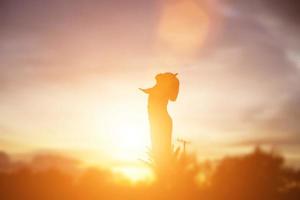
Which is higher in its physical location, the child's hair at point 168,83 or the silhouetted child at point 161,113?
the child's hair at point 168,83

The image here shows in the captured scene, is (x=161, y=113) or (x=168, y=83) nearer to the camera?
(x=161, y=113)

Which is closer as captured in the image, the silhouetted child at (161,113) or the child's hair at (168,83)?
the silhouetted child at (161,113)

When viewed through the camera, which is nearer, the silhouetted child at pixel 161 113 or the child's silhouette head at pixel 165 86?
the silhouetted child at pixel 161 113

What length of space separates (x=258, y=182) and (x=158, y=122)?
28.9 m

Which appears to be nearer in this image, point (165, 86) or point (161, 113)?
point (161, 113)

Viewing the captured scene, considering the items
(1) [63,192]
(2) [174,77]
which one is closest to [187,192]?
(2) [174,77]

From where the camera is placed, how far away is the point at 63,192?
4388 cm

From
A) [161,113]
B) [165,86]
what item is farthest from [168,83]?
[161,113]

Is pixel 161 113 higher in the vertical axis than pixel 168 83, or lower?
lower

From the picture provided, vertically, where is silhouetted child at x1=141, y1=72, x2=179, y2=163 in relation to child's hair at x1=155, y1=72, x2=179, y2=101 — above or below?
below

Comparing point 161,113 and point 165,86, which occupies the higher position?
point 165,86

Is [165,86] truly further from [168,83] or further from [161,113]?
[161,113]

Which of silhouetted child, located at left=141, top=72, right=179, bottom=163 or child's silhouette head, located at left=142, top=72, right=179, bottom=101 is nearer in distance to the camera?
silhouetted child, located at left=141, top=72, right=179, bottom=163

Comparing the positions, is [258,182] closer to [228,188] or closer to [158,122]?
[228,188]
